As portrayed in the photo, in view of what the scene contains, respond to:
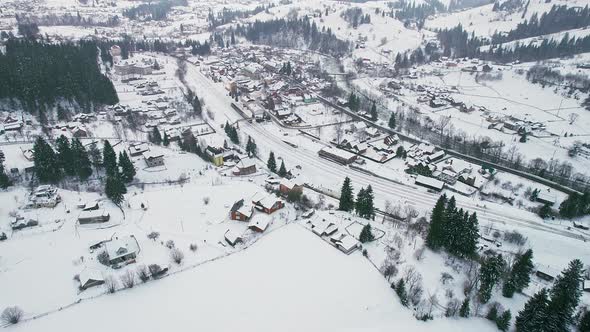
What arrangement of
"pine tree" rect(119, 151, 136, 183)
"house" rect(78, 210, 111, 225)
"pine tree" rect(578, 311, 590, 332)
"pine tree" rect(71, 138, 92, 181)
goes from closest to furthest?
"pine tree" rect(578, 311, 590, 332) → "house" rect(78, 210, 111, 225) → "pine tree" rect(71, 138, 92, 181) → "pine tree" rect(119, 151, 136, 183)

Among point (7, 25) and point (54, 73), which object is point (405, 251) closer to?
point (54, 73)

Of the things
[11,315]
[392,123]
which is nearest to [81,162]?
[11,315]

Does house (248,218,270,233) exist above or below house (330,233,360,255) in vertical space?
above

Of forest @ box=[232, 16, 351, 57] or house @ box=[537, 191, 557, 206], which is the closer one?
house @ box=[537, 191, 557, 206]

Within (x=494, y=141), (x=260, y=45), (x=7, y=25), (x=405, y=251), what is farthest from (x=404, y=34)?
(x=7, y=25)

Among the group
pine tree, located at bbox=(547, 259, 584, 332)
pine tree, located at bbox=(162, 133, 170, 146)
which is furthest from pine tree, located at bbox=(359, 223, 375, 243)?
pine tree, located at bbox=(162, 133, 170, 146)

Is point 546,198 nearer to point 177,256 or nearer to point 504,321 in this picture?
point 504,321

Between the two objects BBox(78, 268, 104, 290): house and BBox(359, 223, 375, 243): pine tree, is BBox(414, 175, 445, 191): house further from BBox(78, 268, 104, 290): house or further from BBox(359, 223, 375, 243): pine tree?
BBox(78, 268, 104, 290): house
